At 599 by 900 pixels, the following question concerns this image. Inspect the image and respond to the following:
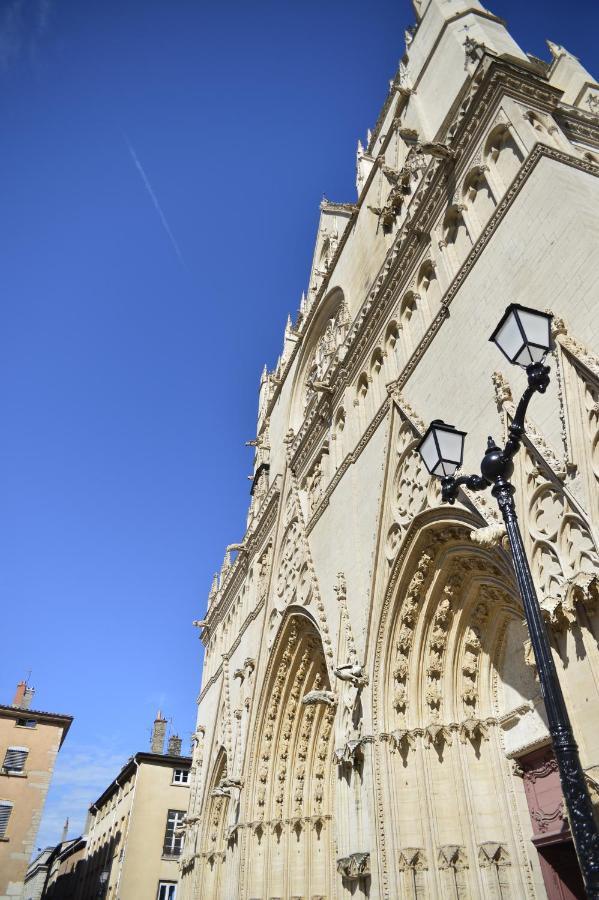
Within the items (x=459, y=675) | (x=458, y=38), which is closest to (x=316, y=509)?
(x=459, y=675)

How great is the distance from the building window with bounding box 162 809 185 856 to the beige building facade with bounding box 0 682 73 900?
6.25 meters

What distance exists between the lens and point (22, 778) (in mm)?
27375

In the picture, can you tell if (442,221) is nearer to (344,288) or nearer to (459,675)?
(344,288)

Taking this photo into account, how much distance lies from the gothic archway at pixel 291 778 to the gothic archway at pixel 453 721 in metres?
3.52

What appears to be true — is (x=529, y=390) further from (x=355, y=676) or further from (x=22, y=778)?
(x=22, y=778)

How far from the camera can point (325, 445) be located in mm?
15516

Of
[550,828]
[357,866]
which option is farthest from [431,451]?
[357,866]

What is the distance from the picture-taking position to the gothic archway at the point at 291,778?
13047 mm

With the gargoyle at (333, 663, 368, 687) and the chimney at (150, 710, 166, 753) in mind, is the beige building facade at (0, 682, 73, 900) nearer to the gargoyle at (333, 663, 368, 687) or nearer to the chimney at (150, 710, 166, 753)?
the chimney at (150, 710, 166, 753)

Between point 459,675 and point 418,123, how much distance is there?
1164 cm

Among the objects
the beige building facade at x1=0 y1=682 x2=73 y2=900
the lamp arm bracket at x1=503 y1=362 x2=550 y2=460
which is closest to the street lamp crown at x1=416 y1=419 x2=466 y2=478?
the lamp arm bracket at x1=503 y1=362 x2=550 y2=460

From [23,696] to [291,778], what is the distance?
27225 mm

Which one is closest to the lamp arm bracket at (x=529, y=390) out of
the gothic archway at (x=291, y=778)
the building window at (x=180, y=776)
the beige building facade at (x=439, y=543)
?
the beige building facade at (x=439, y=543)

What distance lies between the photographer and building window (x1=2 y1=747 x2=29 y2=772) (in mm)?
27625
